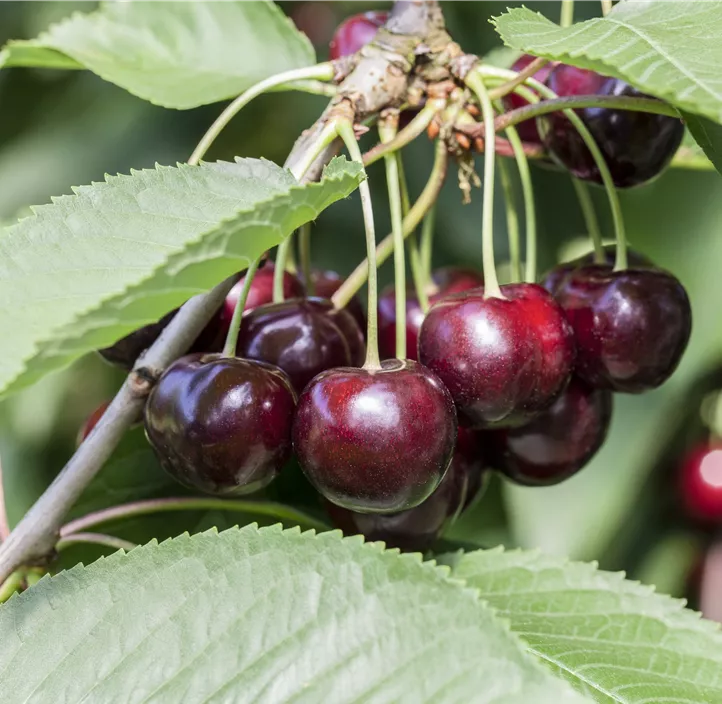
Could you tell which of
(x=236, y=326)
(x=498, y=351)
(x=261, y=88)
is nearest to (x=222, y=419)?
(x=236, y=326)

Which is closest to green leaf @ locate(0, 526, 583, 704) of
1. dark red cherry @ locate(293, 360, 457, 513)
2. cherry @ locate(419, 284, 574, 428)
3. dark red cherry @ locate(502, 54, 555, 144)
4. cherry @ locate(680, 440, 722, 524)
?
dark red cherry @ locate(293, 360, 457, 513)

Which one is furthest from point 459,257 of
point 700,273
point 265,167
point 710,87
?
point 710,87

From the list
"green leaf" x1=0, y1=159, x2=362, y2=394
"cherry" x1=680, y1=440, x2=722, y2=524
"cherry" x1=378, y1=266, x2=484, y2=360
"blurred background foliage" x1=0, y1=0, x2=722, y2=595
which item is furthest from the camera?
"cherry" x1=680, y1=440, x2=722, y2=524

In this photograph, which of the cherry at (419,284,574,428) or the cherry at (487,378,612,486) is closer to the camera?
the cherry at (419,284,574,428)

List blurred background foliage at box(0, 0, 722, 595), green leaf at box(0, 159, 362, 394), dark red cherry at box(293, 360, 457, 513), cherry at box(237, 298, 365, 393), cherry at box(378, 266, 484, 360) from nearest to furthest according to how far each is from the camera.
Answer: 1. green leaf at box(0, 159, 362, 394)
2. dark red cherry at box(293, 360, 457, 513)
3. cherry at box(237, 298, 365, 393)
4. cherry at box(378, 266, 484, 360)
5. blurred background foliage at box(0, 0, 722, 595)

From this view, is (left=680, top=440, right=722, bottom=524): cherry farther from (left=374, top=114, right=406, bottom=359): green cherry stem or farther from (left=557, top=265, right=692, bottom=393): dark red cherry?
(left=374, top=114, right=406, bottom=359): green cherry stem

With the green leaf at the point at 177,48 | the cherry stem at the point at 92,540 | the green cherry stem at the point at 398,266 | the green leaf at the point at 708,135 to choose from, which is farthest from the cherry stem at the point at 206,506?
the green leaf at the point at 708,135
